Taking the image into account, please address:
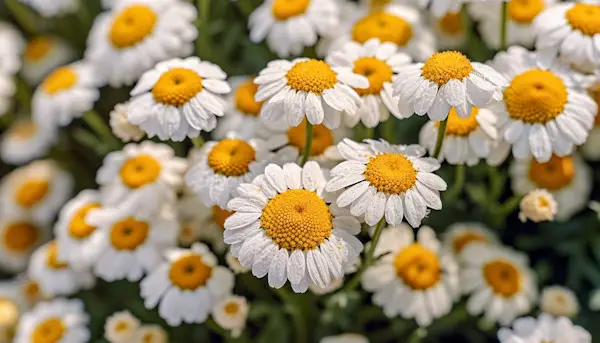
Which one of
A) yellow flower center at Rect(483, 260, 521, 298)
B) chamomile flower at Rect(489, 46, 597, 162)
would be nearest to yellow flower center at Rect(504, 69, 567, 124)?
chamomile flower at Rect(489, 46, 597, 162)

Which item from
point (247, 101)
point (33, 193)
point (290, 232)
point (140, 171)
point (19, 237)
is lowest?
point (19, 237)

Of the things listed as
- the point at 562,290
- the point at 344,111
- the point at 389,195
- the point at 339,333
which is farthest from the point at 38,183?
the point at 562,290

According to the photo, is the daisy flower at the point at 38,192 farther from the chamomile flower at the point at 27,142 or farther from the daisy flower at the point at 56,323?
the daisy flower at the point at 56,323

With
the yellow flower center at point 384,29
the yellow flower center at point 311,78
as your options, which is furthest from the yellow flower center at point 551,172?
the yellow flower center at point 311,78

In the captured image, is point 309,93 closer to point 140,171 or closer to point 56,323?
point 140,171

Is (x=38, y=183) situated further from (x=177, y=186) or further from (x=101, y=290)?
(x=177, y=186)

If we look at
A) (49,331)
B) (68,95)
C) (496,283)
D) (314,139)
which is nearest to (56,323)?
(49,331)

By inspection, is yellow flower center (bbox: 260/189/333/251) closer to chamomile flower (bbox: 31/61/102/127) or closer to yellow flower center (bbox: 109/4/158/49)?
yellow flower center (bbox: 109/4/158/49)

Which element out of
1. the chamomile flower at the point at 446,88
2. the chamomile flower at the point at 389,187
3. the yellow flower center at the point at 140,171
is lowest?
the yellow flower center at the point at 140,171
